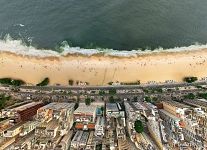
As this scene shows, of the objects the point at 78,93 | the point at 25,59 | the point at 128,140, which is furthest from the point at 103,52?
the point at 128,140

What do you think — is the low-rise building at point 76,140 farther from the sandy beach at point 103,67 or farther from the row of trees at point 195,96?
the row of trees at point 195,96

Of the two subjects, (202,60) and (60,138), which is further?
(202,60)

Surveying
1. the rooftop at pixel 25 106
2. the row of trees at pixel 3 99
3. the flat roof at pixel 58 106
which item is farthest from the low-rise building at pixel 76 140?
the row of trees at pixel 3 99

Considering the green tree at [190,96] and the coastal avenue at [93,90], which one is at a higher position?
the coastal avenue at [93,90]

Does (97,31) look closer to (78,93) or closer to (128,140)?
(78,93)

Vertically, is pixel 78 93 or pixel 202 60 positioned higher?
pixel 202 60

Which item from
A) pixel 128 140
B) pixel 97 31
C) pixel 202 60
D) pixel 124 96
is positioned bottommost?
pixel 128 140
